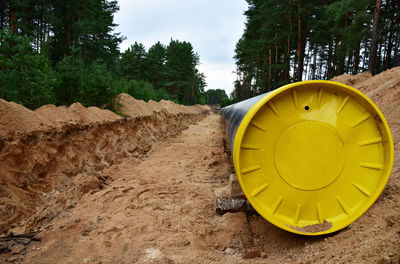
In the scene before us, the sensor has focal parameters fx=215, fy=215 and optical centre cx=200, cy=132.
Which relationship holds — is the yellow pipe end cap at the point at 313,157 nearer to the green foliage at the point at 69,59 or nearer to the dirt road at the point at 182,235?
the dirt road at the point at 182,235

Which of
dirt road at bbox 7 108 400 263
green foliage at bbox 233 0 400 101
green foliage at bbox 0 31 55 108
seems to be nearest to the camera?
dirt road at bbox 7 108 400 263

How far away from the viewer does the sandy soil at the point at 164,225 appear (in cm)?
194

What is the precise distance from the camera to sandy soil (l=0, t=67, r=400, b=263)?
1944mm

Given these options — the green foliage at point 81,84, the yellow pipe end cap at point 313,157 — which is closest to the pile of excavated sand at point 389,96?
the yellow pipe end cap at point 313,157

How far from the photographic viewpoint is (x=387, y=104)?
4.50 metres

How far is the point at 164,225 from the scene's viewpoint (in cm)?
290

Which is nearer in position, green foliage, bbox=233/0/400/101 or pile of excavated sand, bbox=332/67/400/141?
pile of excavated sand, bbox=332/67/400/141

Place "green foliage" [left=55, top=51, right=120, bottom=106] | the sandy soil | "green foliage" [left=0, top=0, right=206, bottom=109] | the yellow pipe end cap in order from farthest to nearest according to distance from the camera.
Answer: "green foliage" [left=55, top=51, right=120, bottom=106] → "green foliage" [left=0, top=0, right=206, bottom=109] → the yellow pipe end cap → the sandy soil

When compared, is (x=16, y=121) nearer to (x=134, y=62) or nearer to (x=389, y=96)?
(x=389, y=96)

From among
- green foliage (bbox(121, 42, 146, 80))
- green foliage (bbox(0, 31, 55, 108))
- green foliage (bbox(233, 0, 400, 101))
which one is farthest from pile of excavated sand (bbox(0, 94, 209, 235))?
green foliage (bbox(121, 42, 146, 80))

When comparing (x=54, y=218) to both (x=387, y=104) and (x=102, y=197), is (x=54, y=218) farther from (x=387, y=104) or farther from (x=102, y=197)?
(x=387, y=104)

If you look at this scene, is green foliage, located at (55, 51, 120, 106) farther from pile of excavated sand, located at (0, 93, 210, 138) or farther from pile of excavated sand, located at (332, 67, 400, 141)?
pile of excavated sand, located at (332, 67, 400, 141)

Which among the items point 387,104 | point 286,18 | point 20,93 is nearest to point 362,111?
point 387,104

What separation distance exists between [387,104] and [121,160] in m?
6.30
